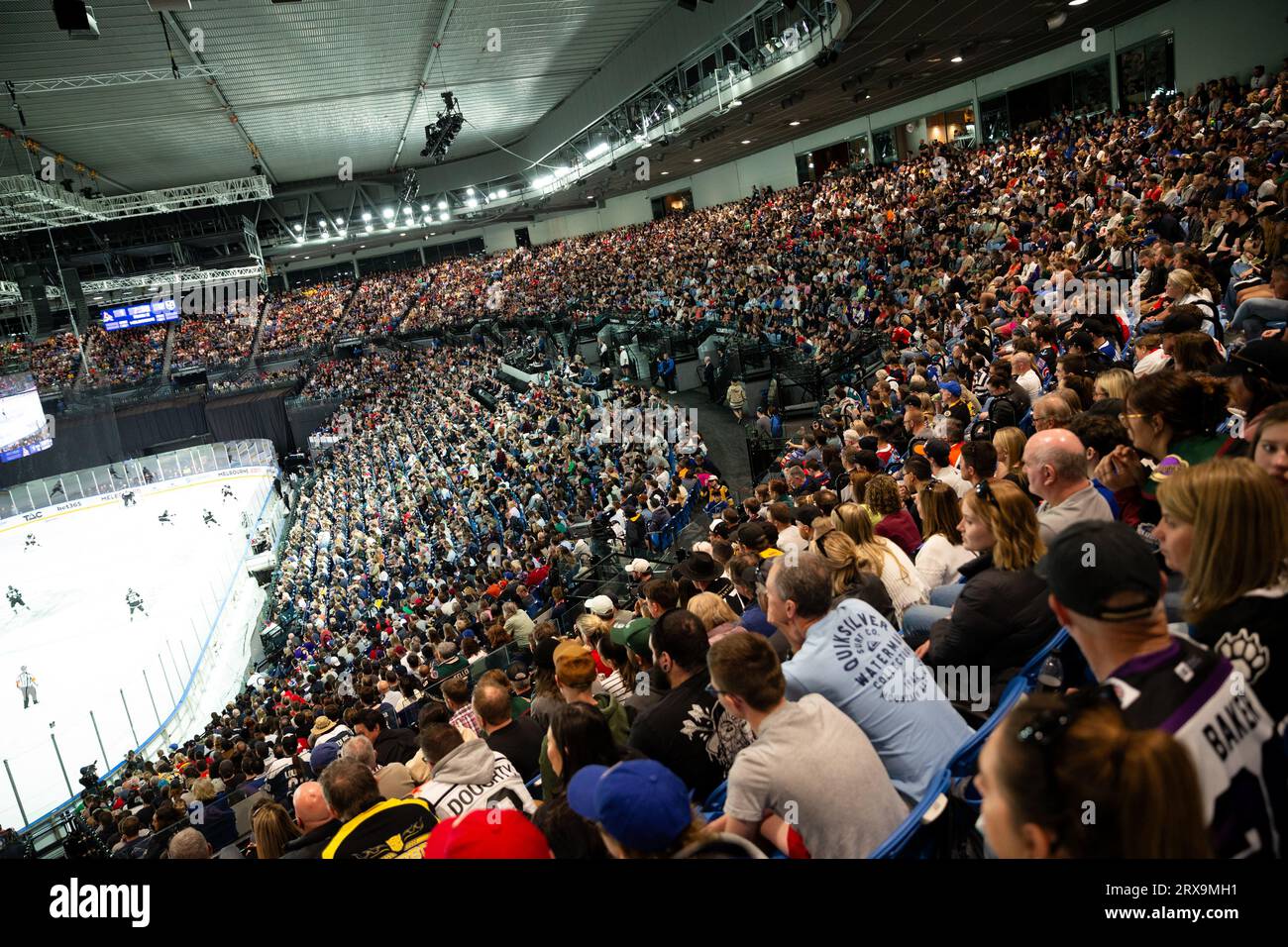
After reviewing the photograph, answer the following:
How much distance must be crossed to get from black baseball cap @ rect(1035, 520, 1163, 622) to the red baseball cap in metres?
1.46

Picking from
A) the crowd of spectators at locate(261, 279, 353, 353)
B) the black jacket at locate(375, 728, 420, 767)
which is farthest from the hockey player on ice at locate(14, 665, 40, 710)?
the crowd of spectators at locate(261, 279, 353, 353)

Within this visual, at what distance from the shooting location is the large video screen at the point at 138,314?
3297cm

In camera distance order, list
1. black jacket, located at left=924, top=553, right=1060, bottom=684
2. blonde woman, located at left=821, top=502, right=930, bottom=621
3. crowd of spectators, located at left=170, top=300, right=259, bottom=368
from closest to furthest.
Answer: black jacket, located at left=924, top=553, right=1060, bottom=684 → blonde woman, located at left=821, top=502, right=930, bottom=621 → crowd of spectators, located at left=170, top=300, right=259, bottom=368

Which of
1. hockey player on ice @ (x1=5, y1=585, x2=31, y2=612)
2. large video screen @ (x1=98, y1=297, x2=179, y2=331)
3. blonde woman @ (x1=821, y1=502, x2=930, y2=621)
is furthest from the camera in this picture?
large video screen @ (x1=98, y1=297, x2=179, y2=331)

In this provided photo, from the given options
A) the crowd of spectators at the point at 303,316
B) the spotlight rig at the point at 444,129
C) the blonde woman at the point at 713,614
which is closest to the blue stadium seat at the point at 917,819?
the blonde woman at the point at 713,614

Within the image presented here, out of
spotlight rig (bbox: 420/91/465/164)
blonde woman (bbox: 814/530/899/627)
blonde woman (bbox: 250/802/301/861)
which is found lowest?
blonde woman (bbox: 250/802/301/861)

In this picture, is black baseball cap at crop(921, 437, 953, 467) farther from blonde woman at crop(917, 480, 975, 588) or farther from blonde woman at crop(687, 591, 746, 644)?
blonde woman at crop(687, 591, 746, 644)

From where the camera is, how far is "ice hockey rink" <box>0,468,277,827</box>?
14.4 meters

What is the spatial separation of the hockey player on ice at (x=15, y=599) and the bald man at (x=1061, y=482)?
25679 millimetres

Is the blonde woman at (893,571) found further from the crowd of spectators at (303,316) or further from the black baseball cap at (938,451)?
the crowd of spectators at (303,316)

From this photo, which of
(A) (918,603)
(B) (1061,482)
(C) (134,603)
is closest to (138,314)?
(C) (134,603)

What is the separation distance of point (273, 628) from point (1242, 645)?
19.1m

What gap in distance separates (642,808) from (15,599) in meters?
25.7

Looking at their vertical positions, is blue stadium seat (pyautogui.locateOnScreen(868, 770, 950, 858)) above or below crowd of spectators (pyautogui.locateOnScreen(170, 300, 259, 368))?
below
